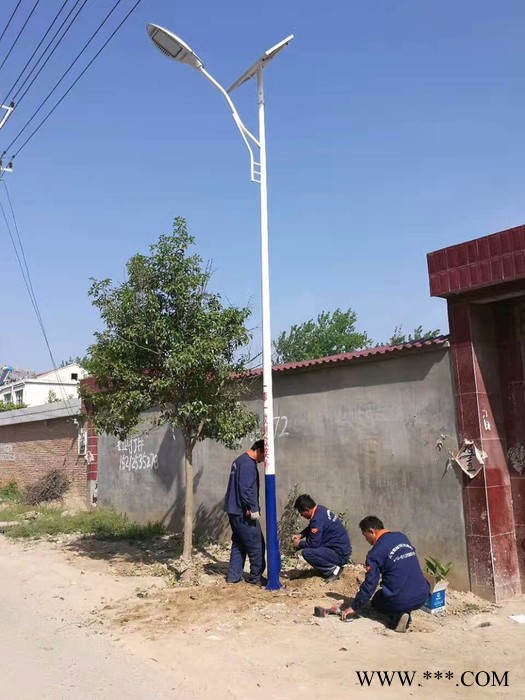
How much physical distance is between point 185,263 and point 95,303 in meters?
1.40

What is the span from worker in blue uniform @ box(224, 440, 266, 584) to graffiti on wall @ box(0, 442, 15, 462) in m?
14.7

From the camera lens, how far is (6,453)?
68.0 ft

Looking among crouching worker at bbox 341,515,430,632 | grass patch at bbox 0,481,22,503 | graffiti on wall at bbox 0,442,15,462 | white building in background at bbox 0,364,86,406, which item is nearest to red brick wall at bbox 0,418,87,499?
graffiti on wall at bbox 0,442,15,462

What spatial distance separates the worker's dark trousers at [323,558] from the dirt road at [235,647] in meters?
0.17

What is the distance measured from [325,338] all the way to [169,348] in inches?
1357

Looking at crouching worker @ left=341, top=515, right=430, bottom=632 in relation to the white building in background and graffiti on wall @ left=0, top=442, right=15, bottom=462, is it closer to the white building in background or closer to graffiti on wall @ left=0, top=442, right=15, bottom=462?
graffiti on wall @ left=0, top=442, right=15, bottom=462

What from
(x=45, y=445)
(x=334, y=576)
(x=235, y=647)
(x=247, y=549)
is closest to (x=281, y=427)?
(x=247, y=549)

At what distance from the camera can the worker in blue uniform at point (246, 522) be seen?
7.67 metres

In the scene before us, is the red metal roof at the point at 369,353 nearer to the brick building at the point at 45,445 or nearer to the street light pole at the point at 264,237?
the street light pole at the point at 264,237

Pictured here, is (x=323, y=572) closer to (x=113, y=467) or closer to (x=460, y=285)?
(x=460, y=285)

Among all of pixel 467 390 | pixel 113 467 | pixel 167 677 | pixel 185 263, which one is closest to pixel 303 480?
pixel 467 390

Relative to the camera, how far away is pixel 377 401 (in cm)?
822

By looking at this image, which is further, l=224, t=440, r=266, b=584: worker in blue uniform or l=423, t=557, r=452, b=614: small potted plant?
l=224, t=440, r=266, b=584: worker in blue uniform

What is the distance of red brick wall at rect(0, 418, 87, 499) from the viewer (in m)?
16.2
